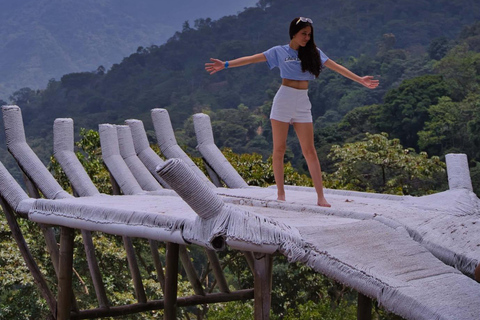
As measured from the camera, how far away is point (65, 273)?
244 inches

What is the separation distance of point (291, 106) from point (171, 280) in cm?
165

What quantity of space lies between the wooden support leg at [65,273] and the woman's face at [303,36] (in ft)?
7.39

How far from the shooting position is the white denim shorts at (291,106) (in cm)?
558

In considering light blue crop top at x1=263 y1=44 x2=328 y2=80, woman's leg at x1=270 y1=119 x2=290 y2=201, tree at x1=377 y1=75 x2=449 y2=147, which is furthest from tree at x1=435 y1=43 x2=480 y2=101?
light blue crop top at x1=263 y1=44 x2=328 y2=80

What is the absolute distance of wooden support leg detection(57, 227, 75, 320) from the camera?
605 cm

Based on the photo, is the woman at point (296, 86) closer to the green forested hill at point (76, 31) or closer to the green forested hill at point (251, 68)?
the green forested hill at point (251, 68)

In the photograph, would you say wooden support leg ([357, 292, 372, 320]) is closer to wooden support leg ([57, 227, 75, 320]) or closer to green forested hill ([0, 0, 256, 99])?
wooden support leg ([57, 227, 75, 320])

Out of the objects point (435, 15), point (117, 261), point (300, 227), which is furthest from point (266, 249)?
point (435, 15)

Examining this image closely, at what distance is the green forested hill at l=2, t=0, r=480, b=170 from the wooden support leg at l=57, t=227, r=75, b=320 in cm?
4262

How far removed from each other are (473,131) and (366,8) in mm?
48254

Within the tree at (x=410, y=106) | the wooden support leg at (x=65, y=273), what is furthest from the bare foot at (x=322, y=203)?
the tree at (x=410, y=106)

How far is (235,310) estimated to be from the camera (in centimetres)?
1231

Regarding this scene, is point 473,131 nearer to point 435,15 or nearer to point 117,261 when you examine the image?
point 117,261

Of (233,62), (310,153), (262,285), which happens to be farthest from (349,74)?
(262,285)
